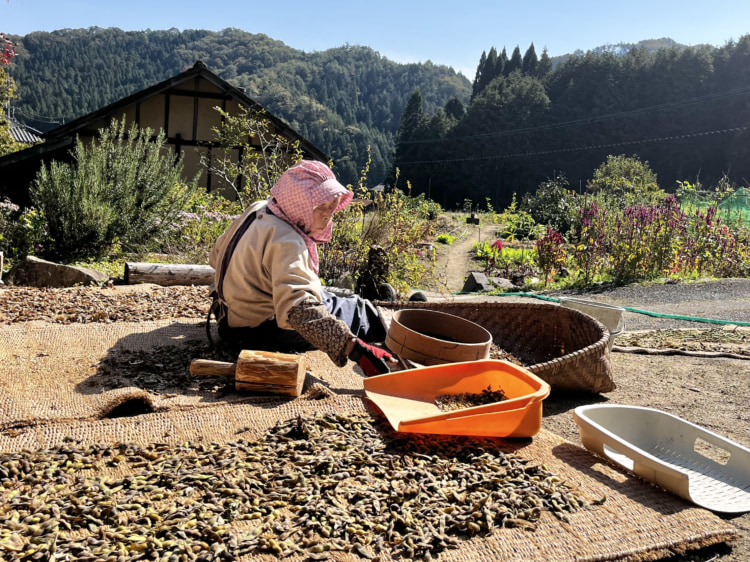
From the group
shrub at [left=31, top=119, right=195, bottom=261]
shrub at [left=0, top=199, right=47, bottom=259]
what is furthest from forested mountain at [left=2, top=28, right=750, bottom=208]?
shrub at [left=0, top=199, right=47, bottom=259]

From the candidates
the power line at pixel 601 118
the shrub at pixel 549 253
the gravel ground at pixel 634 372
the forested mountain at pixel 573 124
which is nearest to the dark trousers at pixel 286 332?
the gravel ground at pixel 634 372

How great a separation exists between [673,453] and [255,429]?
171 cm

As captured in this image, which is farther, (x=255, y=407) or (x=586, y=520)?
(x=255, y=407)

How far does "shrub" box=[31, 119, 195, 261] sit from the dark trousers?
207 inches

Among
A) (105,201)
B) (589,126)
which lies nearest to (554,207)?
(105,201)

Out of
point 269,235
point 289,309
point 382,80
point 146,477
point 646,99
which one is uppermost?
point 382,80

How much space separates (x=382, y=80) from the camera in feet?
348

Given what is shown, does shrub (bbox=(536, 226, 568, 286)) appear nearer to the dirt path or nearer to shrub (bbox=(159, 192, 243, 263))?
→ the dirt path

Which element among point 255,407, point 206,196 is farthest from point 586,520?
point 206,196

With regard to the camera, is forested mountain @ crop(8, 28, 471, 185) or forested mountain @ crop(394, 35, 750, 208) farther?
forested mountain @ crop(8, 28, 471, 185)

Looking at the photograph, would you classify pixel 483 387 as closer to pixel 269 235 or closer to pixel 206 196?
pixel 269 235

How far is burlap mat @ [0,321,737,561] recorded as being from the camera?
5.99 ft

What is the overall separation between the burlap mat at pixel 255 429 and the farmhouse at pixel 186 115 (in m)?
10.2

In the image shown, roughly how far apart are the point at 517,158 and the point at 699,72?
48.6 ft
